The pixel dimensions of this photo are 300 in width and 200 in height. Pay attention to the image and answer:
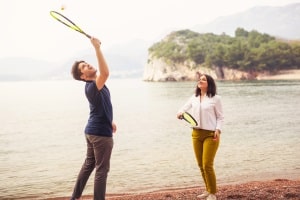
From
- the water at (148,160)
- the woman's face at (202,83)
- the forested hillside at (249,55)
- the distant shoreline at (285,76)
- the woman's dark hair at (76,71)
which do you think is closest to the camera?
the woman's dark hair at (76,71)

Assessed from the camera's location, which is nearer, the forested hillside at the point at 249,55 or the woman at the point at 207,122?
the woman at the point at 207,122

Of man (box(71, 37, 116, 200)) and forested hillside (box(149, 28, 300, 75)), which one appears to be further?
forested hillside (box(149, 28, 300, 75))

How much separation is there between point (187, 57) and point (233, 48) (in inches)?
1218

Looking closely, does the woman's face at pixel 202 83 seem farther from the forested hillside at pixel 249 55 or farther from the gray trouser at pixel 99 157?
the forested hillside at pixel 249 55

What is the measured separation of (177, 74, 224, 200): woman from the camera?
741 cm

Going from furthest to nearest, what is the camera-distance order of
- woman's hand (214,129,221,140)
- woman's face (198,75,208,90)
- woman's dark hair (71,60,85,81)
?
woman's face (198,75,208,90) → woman's hand (214,129,221,140) → woman's dark hair (71,60,85,81)

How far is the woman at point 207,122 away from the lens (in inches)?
292

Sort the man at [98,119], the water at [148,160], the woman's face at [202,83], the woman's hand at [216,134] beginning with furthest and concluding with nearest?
the water at [148,160] → the woman's face at [202,83] → the woman's hand at [216,134] → the man at [98,119]

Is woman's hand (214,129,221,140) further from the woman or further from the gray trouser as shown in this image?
the gray trouser

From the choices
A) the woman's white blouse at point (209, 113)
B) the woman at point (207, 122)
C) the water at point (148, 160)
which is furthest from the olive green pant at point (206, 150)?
the water at point (148, 160)

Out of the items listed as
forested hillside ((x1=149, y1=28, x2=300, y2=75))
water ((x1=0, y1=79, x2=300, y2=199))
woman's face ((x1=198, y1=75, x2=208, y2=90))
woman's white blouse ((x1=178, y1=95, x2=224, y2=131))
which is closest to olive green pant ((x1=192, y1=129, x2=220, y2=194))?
woman's white blouse ((x1=178, y1=95, x2=224, y2=131))

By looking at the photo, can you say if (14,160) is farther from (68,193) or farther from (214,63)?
(214,63)

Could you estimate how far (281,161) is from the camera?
15.1 meters

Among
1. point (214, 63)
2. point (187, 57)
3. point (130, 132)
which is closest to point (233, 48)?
point (214, 63)
